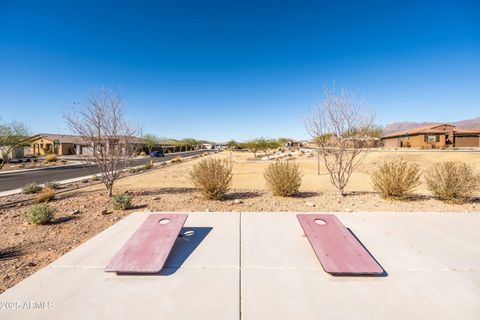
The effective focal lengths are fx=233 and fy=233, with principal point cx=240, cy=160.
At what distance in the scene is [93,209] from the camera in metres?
7.22

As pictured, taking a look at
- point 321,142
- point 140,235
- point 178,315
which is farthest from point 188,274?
point 321,142

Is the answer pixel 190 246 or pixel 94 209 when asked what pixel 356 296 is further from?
pixel 94 209

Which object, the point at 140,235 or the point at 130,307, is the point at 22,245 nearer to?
the point at 140,235

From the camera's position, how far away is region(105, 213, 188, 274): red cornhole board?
3295mm

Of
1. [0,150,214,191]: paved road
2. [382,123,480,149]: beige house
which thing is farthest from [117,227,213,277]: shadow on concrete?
[382,123,480,149]: beige house

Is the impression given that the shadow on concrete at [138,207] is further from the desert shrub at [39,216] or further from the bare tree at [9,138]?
the bare tree at [9,138]

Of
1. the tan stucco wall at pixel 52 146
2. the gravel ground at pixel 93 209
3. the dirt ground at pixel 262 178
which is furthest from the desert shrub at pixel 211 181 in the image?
the tan stucco wall at pixel 52 146

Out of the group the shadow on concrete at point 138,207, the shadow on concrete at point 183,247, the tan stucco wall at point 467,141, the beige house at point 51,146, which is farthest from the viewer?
the beige house at point 51,146

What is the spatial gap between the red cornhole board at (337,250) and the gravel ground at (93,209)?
231 centimetres

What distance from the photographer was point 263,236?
15.2ft

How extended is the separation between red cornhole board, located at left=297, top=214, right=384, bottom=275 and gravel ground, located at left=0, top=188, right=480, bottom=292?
2.31 metres

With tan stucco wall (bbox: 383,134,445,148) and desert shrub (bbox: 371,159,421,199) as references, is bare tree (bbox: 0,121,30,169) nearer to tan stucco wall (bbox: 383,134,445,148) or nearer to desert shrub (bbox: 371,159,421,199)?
desert shrub (bbox: 371,159,421,199)

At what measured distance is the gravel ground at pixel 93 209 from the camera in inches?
165

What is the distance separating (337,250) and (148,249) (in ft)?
9.97
